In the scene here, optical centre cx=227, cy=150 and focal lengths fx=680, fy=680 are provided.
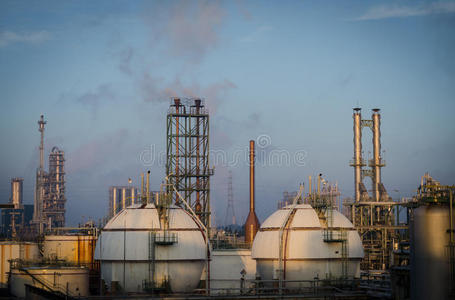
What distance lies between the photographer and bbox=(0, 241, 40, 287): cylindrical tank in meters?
46.5

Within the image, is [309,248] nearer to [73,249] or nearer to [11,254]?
[73,249]

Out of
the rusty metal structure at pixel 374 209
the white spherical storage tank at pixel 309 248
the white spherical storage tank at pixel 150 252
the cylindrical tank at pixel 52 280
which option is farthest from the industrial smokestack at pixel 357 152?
the cylindrical tank at pixel 52 280

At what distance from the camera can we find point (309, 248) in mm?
40719

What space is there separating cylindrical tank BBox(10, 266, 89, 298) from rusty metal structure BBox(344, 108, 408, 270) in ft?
80.9

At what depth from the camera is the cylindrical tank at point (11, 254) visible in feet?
152

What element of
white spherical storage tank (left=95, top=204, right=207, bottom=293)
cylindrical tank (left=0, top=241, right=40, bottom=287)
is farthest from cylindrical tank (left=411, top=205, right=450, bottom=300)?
cylindrical tank (left=0, top=241, right=40, bottom=287)

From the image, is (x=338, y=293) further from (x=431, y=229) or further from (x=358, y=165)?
(x=358, y=165)

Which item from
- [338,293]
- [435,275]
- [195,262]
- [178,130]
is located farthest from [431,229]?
[178,130]

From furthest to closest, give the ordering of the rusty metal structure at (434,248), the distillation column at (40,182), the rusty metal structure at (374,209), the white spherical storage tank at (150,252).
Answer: the distillation column at (40,182) < the rusty metal structure at (374,209) < the white spherical storage tank at (150,252) < the rusty metal structure at (434,248)

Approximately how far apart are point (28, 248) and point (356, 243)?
23370mm

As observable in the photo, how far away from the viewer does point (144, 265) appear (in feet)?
130

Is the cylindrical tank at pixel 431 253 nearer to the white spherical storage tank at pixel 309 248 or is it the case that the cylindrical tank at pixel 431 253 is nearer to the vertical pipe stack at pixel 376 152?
the white spherical storage tank at pixel 309 248

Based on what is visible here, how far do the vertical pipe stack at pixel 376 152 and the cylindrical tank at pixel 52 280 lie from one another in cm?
2940

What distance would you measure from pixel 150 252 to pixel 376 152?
29071 mm
